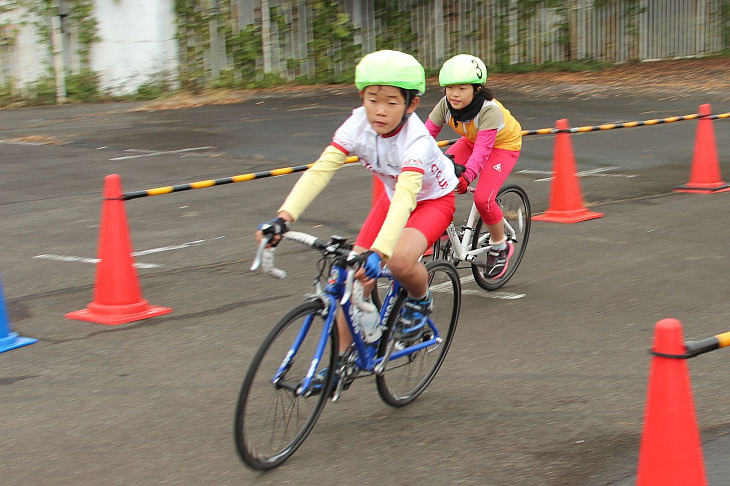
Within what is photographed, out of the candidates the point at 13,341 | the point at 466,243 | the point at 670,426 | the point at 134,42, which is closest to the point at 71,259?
the point at 13,341

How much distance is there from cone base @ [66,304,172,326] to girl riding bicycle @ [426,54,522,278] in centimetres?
252

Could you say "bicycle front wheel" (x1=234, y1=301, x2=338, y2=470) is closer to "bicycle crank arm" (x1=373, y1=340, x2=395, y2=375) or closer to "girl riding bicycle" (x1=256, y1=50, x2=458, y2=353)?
"girl riding bicycle" (x1=256, y1=50, x2=458, y2=353)

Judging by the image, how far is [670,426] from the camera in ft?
12.6

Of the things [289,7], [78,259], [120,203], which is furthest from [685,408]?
[289,7]

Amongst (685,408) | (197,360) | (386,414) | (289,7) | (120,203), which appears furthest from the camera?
(289,7)

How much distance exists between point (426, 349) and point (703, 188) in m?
7.38

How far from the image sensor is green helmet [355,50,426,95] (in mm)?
5141

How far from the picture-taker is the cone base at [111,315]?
25.1 feet

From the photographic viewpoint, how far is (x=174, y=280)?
8875 millimetres

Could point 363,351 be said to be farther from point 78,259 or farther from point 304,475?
point 78,259

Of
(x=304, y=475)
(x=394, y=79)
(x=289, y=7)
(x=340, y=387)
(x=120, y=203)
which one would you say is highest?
(x=289, y=7)

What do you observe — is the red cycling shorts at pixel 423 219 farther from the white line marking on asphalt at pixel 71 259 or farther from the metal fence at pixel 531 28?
the metal fence at pixel 531 28

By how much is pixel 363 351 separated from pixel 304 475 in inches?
28.7

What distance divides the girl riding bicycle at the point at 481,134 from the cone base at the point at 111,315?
8.27 ft
